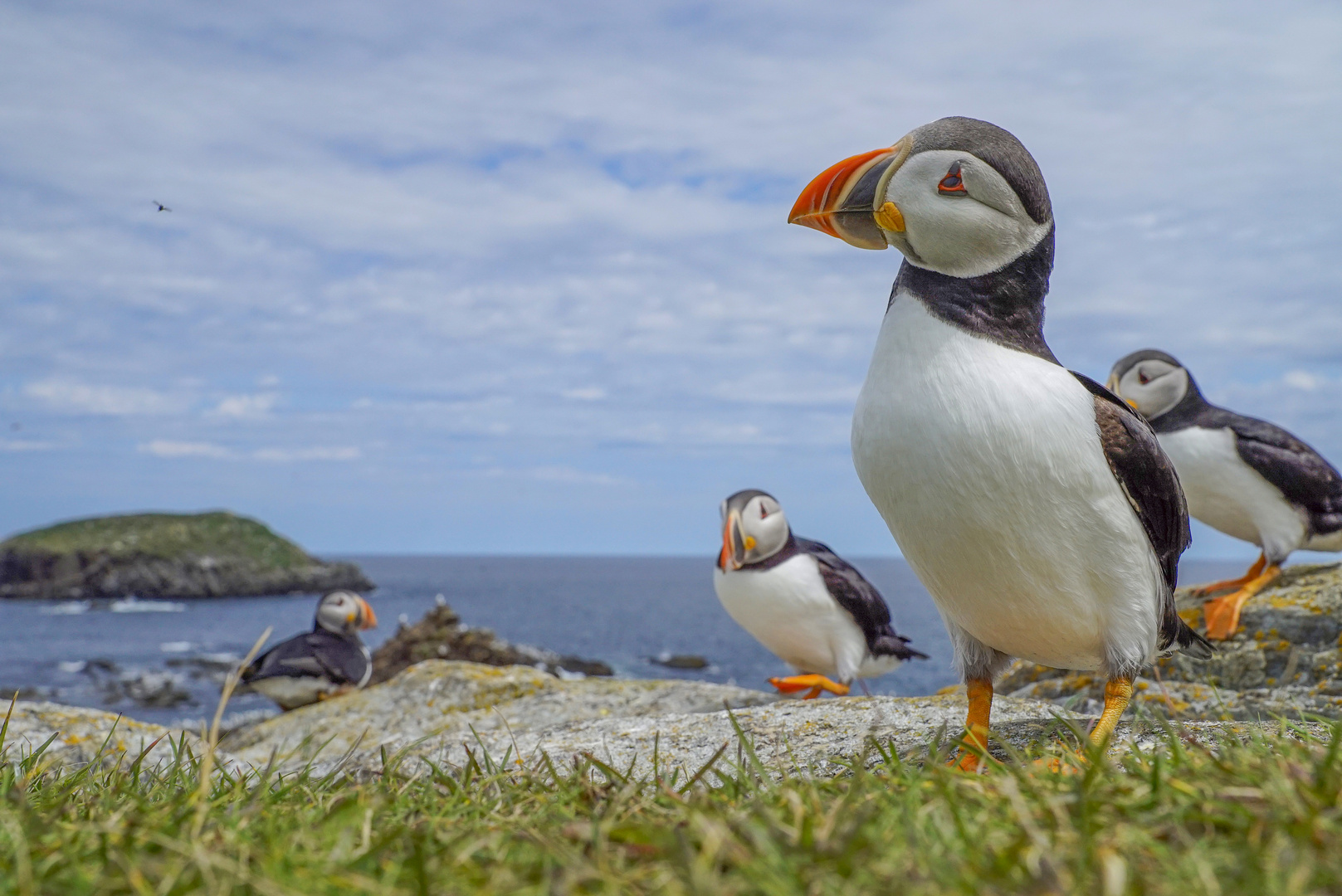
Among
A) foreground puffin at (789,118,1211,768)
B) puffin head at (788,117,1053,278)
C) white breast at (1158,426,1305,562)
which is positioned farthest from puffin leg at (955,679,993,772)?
white breast at (1158,426,1305,562)

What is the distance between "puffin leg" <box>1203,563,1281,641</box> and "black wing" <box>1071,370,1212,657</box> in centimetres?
415

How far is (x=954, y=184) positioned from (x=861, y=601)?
5286 millimetres

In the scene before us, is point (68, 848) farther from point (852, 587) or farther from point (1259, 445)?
point (1259, 445)

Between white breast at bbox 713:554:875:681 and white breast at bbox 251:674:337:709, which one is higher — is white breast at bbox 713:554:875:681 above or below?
above

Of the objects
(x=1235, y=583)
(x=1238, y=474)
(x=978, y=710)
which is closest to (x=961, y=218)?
(x=978, y=710)

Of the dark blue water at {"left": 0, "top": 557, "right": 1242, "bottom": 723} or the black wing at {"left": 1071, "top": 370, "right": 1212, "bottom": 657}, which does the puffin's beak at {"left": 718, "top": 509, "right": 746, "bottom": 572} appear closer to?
the black wing at {"left": 1071, "top": 370, "right": 1212, "bottom": 657}

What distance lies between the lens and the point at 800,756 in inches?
161

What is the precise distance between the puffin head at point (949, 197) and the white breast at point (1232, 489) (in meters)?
5.18

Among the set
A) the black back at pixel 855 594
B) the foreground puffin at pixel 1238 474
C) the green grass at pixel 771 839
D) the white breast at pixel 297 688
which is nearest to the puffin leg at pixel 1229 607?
the foreground puffin at pixel 1238 474

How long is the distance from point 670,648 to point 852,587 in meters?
59.5

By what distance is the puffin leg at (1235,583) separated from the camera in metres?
8.55

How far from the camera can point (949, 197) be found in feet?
12.9

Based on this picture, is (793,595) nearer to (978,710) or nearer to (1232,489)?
(1232,489)

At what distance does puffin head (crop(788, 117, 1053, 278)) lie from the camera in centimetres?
390
